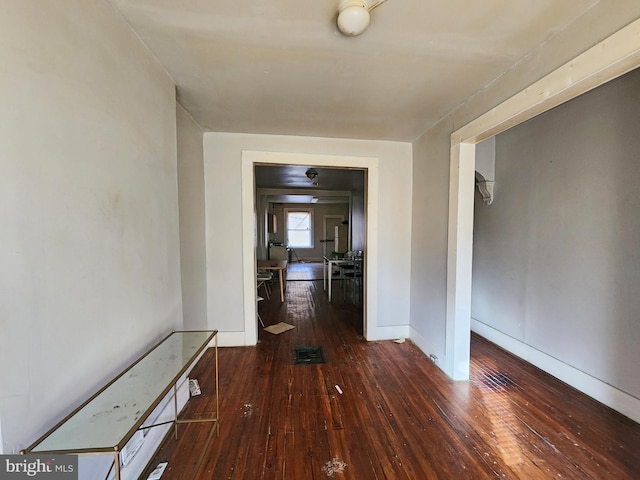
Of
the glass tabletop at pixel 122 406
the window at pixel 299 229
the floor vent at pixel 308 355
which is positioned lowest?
the floor vent at pixel 308 355

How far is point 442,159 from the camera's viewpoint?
2.41m

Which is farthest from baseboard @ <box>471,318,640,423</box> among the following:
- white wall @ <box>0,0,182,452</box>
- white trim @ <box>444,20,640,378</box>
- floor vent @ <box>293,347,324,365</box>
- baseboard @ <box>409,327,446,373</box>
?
white wall @ <box>0,0,182,452</box>

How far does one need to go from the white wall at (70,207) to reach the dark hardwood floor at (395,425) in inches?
34.5

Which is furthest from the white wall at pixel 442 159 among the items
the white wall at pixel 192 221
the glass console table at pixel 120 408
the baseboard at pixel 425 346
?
the white wall at pixel 192 221

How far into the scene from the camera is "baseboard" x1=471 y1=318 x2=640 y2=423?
1.79 metres

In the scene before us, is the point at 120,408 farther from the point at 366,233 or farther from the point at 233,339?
the point at 366,233

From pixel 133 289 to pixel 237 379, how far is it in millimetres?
1356

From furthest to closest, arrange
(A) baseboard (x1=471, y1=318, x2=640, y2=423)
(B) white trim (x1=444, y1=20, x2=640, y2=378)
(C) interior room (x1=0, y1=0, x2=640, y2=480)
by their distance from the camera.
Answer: (A) baseboard (x1=471, y1=318, x2=640, y2=423)
(B) white trim (x1=444, y1=20, x2=640, y2=378)
(C) interior room (x1=0, y1=0, x2=640, y2=480)

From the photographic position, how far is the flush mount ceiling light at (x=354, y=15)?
113cm

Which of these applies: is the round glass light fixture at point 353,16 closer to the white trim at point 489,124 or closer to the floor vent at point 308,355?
the white trim at point 489,124

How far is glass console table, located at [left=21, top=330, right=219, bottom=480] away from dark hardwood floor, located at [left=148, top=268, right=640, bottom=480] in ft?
1.99

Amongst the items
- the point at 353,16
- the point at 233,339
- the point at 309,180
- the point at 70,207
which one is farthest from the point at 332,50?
the point at 309,180

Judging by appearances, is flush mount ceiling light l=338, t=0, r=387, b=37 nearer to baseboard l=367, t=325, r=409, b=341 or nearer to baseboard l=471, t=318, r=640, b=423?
baseboard l=367, t=325, r=409, b=341

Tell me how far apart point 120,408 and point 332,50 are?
1920 millimetres
